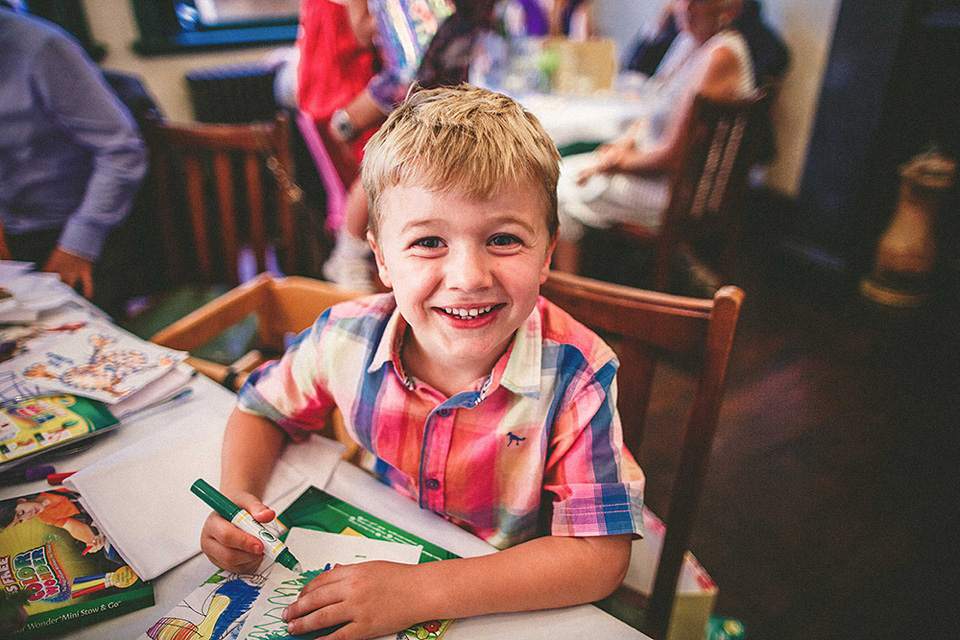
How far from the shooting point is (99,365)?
3.00 ft

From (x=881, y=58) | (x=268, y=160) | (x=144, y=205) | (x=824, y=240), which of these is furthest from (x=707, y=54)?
(x=144, y=205)

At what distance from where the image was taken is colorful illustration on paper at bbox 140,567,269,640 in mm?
564

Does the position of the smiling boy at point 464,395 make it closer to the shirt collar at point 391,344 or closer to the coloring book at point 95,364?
the shirt collar at point 391,344

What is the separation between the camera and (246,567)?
0.63 m

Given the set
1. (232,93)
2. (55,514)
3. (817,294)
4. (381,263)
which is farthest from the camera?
(232,93)

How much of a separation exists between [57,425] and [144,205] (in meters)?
1.48

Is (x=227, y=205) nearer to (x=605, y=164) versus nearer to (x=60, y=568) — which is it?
(x=60, y=568)

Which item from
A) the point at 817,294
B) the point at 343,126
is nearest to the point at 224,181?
the point at 343,126

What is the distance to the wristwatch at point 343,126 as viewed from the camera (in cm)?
172

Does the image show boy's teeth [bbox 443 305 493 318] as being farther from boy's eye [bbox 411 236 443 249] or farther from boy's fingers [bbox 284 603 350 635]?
boy's fingers [bbox 284 603 350 635]

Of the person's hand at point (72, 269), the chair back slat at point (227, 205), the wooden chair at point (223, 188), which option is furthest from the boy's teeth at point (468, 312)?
the person's hand at point (72, 269)

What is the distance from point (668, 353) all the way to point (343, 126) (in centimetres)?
128

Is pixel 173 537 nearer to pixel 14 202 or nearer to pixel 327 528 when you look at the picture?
pixel 327 528

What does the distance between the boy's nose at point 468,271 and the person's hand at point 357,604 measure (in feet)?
1.02
